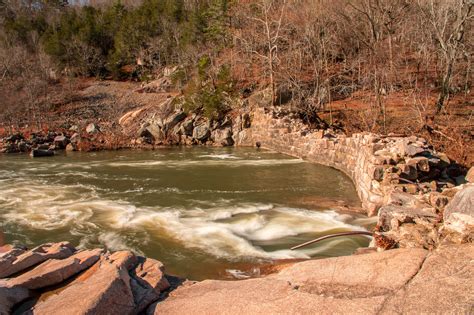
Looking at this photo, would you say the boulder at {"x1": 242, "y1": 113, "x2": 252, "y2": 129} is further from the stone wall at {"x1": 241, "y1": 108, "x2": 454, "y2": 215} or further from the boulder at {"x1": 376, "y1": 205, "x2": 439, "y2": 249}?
the boulder at {"x1": 376, "y1": 205, "x2": 439, "y2": 249}

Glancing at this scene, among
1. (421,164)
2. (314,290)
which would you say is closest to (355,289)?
(314,290)

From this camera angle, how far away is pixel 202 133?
25453mm

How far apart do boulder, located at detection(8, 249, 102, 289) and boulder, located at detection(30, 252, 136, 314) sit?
9.1 inches

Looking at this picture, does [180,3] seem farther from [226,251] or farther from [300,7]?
[226,251]

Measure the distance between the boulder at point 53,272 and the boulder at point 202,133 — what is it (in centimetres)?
2090

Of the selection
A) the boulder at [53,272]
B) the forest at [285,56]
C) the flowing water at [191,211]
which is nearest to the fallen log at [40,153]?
the flowing water at [191,211]

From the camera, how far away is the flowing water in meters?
6.74

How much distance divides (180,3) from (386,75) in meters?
39.2

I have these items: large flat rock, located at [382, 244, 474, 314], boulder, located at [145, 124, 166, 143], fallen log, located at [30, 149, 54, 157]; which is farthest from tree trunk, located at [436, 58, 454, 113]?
fallen log, located at [30, 149, 54, 157]

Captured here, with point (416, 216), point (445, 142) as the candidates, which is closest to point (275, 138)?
point (445, 142)

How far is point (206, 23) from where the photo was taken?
44281 mm

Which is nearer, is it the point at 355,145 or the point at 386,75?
the point at 355,145

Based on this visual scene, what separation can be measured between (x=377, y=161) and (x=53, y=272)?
23.9ft

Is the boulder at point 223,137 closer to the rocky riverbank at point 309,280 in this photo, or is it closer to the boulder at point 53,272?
the rocky riverbank at point 309,280
